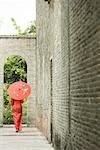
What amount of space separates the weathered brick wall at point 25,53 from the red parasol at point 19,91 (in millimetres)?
3757

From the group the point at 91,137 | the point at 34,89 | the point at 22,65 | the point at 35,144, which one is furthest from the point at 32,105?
the point at 91,137

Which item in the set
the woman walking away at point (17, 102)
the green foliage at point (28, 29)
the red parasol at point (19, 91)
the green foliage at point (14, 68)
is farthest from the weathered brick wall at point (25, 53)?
the green foliage at point (28, 29)

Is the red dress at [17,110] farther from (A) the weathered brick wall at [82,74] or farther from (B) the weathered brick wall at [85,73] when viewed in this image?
(B) the weathered brick wall at [85,73]

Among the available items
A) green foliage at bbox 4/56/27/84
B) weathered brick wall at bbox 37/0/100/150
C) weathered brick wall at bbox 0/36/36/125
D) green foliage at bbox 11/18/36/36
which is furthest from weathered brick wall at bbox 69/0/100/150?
green foliage at bbox 11/18/36/36

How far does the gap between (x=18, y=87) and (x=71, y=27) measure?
14.2 metres

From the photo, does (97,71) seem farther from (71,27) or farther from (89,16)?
(71,27)

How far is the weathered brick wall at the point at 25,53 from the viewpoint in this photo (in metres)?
28.1

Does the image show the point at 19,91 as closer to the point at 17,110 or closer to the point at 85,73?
the point at 17,110

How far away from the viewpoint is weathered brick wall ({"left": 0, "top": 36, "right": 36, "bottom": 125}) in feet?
92.1

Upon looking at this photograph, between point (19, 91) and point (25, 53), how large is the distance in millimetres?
4670

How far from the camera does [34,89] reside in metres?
28.0

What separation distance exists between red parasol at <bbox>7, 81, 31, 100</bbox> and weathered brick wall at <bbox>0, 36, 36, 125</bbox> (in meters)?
3.76

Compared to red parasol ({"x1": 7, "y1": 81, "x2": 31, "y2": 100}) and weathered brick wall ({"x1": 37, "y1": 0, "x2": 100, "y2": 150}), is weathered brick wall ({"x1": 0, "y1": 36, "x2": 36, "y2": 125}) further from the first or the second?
weathered brick wall ({"x1": 37, "y1": 0, "x2": 100, "y2": 150})

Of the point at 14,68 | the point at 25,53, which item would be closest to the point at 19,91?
the point at 25,53
